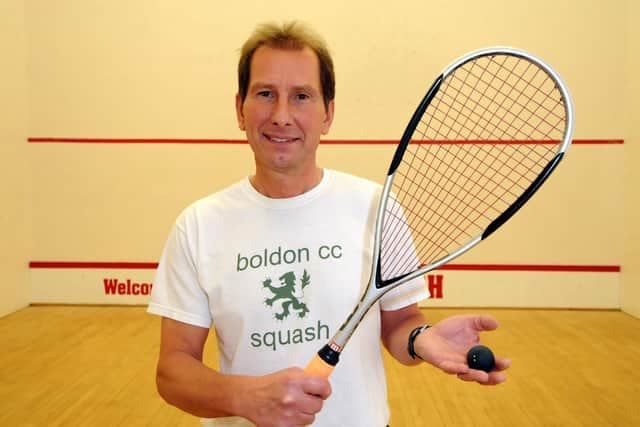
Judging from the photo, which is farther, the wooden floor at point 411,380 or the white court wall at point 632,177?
the white court wall at point 632,177

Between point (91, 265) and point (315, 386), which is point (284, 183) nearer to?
point (315, 386)

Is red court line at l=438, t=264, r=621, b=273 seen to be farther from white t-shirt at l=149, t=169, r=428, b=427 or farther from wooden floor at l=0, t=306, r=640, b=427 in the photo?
white t-shirt at l=149, t=169, r=428, b=427

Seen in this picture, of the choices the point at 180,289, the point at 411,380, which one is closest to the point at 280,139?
the point at 180,289

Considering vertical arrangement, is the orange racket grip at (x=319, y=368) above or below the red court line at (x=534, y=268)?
above

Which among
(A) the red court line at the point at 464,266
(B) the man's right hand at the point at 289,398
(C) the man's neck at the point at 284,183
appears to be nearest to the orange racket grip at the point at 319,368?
(B) the man's right hand at the point at 289,398

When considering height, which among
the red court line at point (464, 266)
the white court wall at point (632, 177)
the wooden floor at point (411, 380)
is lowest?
the wooden floor at point (411, 380)

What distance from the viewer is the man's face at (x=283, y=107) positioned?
3.31ft

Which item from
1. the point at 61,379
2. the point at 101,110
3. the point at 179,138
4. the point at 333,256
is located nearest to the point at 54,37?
the point at 101,110

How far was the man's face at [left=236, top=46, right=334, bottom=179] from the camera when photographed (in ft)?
3.31

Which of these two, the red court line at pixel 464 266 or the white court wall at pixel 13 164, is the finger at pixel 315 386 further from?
the white court wall at pixel 13 164

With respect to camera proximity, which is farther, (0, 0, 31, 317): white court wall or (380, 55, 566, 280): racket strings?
(0, 0, 31, 317): white court wall

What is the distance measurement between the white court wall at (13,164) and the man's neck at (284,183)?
3162mm

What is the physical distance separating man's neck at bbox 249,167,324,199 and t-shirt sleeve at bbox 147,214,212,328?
14 centimetres

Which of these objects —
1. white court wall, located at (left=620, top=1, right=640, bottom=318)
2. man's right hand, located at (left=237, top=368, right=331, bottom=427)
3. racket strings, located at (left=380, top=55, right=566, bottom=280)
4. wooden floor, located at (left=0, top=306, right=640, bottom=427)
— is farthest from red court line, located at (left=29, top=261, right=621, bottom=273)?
man's right hand, located at (left=237, top=368, right=331, bottom=427)
